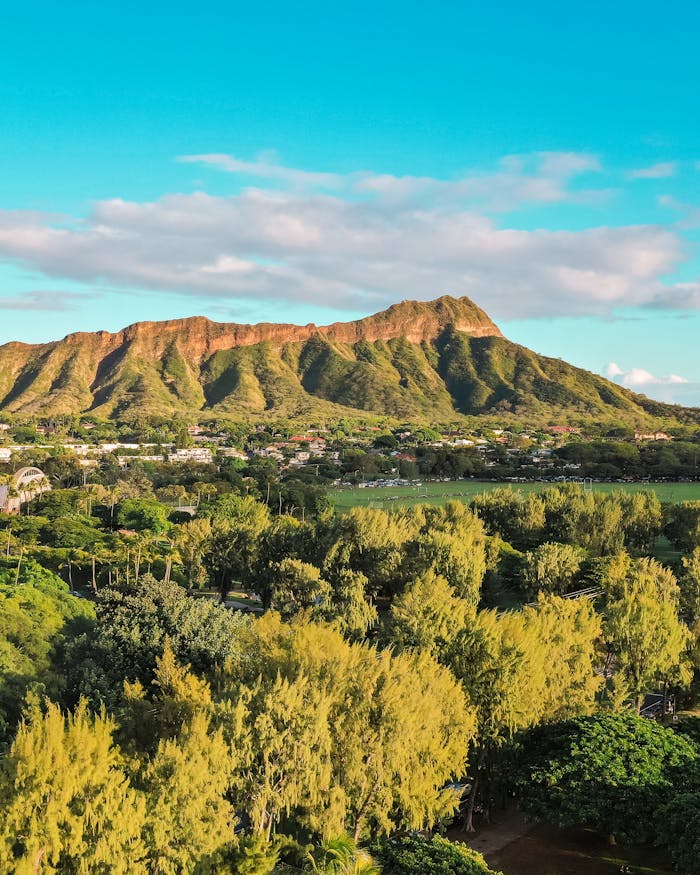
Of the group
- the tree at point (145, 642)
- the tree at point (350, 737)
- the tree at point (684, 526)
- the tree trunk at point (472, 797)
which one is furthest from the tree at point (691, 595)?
the tree at point (145, 642)

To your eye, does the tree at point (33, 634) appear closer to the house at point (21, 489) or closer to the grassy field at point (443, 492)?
the house at point (21, 489)

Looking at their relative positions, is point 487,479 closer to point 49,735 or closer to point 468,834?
point 468,834

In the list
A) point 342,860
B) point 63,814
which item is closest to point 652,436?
point 342,860

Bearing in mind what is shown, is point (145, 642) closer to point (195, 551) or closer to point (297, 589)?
point (297, 589)

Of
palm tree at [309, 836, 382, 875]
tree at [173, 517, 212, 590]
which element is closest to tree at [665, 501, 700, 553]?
tree at [173, 517, 212, 590]

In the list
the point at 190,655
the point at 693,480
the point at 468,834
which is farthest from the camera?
the point at 693,480

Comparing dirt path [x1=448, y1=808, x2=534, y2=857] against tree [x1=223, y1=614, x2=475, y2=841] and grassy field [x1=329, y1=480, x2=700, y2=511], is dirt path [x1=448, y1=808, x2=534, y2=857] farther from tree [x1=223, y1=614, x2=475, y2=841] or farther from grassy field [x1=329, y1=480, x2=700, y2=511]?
grassy field [x1=329, y1=480, x2=700, y2=511]

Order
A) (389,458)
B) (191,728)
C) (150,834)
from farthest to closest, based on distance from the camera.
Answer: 1. (389,458)
2. (191,728)
3. (150,834)

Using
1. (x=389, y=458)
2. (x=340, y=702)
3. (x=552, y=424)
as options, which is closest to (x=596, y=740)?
(x=340, y=702)
